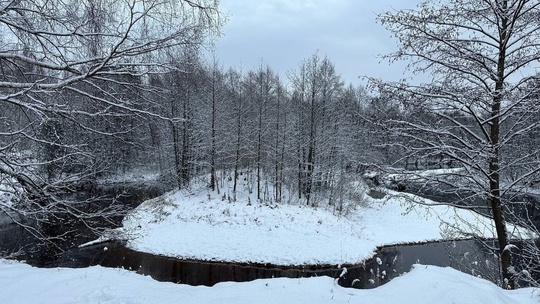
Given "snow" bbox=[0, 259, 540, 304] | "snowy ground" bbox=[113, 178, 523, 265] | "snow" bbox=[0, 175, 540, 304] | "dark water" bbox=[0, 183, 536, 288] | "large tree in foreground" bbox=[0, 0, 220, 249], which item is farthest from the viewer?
"snowy ground" bbox=[113, 178, 523, 265]

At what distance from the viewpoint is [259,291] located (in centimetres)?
452

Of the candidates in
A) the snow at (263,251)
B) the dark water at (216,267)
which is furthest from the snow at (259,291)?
the dark water at (216,267)

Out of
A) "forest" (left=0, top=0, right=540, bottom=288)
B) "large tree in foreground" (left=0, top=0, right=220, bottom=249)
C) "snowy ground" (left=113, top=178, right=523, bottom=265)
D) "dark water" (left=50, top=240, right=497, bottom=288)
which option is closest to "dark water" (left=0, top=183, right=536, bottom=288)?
"dark water" (left=50, top=240, right=497, bottom=288)

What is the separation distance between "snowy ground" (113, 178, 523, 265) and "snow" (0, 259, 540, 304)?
7291 mm

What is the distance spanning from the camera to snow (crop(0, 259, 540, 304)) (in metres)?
4.14

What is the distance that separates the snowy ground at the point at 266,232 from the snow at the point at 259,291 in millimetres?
7291

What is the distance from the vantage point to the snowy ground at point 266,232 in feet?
47.5

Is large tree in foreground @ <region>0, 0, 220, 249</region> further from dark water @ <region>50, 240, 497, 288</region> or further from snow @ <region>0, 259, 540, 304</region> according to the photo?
dark water @ <region>50, 240, 497, 288</region>

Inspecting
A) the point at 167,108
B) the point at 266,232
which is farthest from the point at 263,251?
the point at 167,108

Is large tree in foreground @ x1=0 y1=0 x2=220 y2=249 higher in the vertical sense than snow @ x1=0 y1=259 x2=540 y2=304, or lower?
higher

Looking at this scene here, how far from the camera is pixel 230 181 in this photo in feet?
82.9

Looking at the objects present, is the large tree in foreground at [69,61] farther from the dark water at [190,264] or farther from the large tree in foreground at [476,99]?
the dark water at [190,264]

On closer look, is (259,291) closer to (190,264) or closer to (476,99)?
(476,99)

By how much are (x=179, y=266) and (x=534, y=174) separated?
11902mm
